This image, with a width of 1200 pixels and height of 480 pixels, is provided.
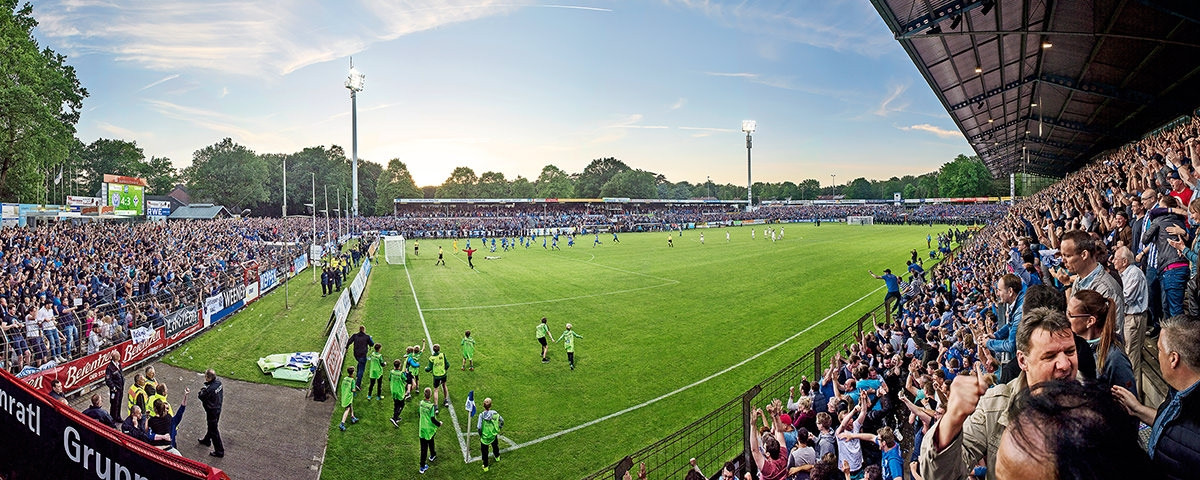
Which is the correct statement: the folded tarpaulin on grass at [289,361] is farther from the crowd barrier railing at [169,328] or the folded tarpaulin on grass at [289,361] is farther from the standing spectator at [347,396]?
the standing spectator at [347,396]

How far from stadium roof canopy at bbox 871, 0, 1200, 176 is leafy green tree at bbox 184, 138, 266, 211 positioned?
90053mm

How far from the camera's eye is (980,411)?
7.77 feet

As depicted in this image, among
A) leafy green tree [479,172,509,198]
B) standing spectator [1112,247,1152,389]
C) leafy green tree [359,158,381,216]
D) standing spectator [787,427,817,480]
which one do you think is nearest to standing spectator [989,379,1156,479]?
standing spectator [1112,247,1152,389]

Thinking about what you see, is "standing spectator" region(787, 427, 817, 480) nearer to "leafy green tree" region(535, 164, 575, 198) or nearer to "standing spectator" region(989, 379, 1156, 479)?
"standing spectator" region(989, 379, 1156, 479)

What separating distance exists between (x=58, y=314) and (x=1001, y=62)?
27190 mm

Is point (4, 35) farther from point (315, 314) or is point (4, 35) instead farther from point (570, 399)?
point (570, 399)

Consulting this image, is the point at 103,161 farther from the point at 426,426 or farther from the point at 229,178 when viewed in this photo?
the point at 426,426

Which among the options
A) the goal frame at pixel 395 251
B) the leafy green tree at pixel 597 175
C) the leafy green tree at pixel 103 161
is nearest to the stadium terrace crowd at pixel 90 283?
the goal frame at pixel 395 251

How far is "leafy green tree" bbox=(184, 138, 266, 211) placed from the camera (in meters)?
82.1

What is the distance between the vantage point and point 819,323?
18250 millimetres

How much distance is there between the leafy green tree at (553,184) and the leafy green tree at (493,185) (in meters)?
9.44

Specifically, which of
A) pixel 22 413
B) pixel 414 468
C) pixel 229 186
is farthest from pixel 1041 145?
pixel 229 186

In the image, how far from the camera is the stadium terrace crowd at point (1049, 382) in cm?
146

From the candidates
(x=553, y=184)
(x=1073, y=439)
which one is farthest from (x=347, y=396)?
(x=553, y=184)
